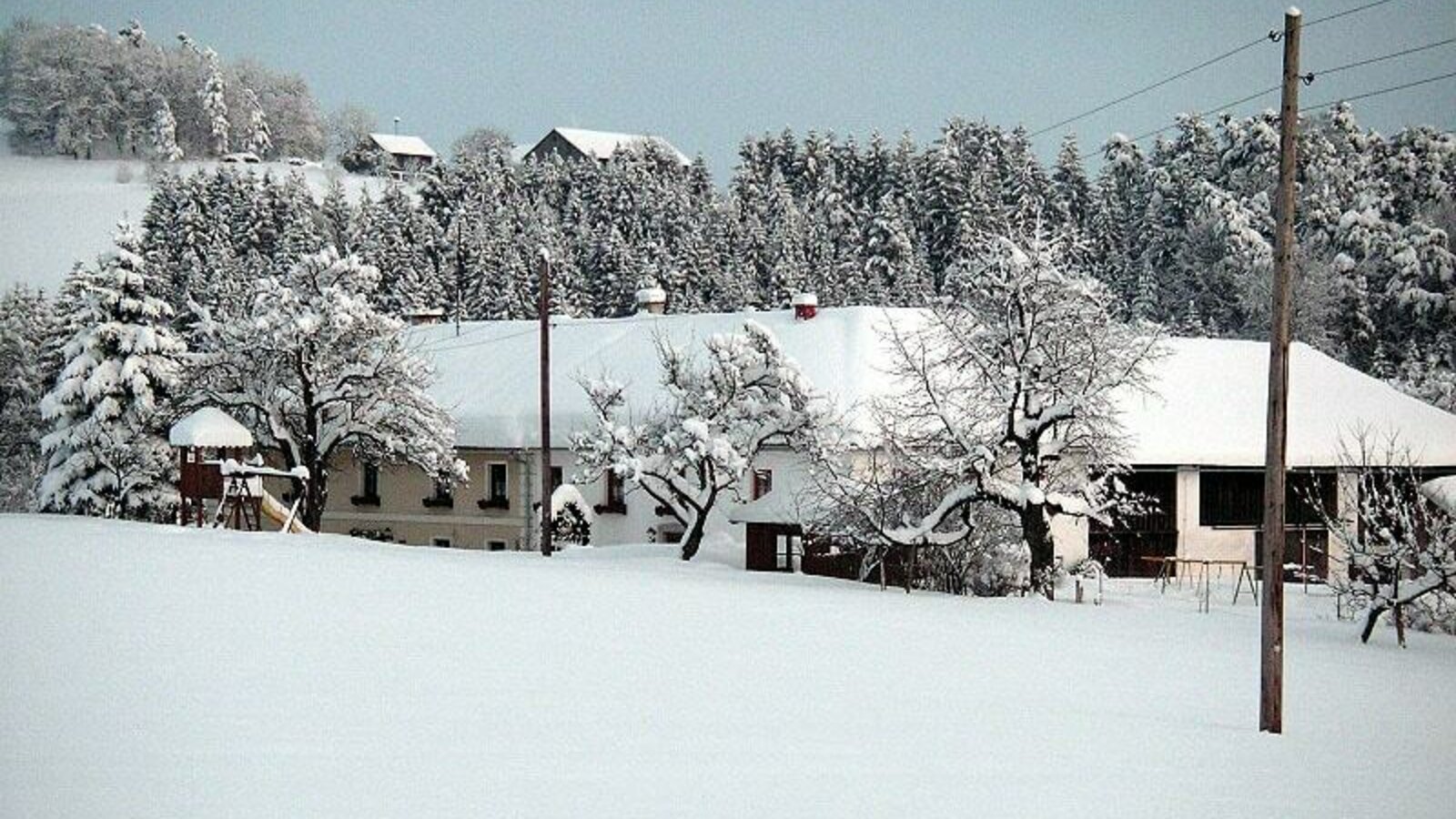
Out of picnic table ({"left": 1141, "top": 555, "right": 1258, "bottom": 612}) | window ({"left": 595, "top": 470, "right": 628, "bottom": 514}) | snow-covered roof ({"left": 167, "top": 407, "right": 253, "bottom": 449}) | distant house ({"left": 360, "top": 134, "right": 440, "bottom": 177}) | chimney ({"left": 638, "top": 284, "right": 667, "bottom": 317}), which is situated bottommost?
picnic table ({"left": 1141, "top": 555, "right": 1258, "bottom": 612})

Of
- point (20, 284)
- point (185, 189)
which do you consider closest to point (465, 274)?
point (185, 189)

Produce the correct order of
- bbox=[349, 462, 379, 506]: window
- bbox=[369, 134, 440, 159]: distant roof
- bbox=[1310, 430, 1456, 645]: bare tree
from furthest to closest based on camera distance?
1. bbox=[369, 134, 440, 159]: distant roof
2. bbox=[349, 462, 379, 506]: window
3. bbox=[1310, 430, 1456, 645]: bare tree

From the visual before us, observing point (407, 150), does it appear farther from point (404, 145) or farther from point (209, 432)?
point (209, 432)

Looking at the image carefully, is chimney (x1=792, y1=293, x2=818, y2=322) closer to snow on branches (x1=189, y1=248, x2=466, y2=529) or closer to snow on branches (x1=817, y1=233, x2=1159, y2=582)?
snow on branches (x1=189, y1=248, x2=466, y2=529)

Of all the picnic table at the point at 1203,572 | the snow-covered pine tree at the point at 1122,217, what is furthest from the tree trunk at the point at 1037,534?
the snow-covered pine tree at the point at 1122,217

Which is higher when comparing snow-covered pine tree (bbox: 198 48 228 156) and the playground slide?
snow-covered pine tree (bbox: 198 48 228 156)

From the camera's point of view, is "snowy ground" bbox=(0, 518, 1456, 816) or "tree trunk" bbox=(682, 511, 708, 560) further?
"tree trunk" bbox=(682, 511, 708, 560)

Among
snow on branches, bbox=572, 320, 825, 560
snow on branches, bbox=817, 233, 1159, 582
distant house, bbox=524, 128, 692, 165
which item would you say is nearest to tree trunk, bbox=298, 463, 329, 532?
snow on branches, bbox=572, 320, 825, 560

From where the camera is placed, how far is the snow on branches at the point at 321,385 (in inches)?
1613

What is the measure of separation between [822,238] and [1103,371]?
217 ft

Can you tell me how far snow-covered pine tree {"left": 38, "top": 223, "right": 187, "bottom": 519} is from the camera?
4178 centimetres

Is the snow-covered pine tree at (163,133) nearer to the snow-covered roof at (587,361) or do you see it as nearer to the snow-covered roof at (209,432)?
the snow-covered roof at (587,361)

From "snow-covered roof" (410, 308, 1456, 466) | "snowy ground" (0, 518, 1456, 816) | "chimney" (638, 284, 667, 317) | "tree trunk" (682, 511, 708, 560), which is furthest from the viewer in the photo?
"chimney" (638, 284, 667, 317)

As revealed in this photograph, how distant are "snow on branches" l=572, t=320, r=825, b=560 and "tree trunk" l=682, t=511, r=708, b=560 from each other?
0.06 feet
